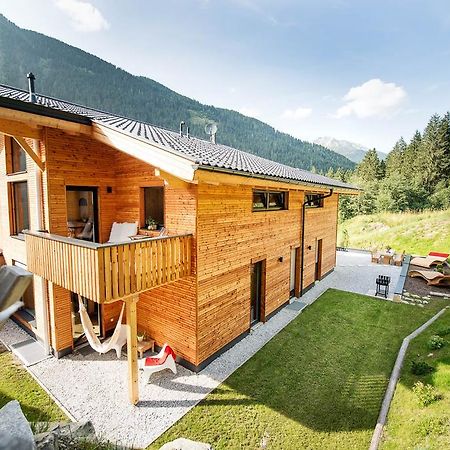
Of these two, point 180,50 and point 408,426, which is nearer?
point 408,426

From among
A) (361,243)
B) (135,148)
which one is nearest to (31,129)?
(135,148)

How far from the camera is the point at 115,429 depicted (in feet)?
16.8

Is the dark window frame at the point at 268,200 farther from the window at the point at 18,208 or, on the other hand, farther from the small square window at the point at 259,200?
the window at the point at 18,208

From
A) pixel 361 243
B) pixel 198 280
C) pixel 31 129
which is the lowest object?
pixel 361 243

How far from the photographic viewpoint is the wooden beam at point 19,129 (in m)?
6.09

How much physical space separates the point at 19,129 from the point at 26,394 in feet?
19.8

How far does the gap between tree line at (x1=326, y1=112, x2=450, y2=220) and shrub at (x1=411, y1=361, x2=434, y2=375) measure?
107 ft

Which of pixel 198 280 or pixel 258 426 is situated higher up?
pixel 198 280

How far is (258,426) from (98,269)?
4.27 m

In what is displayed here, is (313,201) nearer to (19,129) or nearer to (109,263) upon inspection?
(109,263)

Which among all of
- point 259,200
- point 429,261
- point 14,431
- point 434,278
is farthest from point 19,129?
point 429,261

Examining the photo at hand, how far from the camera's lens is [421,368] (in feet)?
20.3

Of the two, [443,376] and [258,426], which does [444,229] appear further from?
[258,426]

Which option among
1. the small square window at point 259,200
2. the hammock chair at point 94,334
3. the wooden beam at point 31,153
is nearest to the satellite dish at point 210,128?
the small square window at point 259,200
